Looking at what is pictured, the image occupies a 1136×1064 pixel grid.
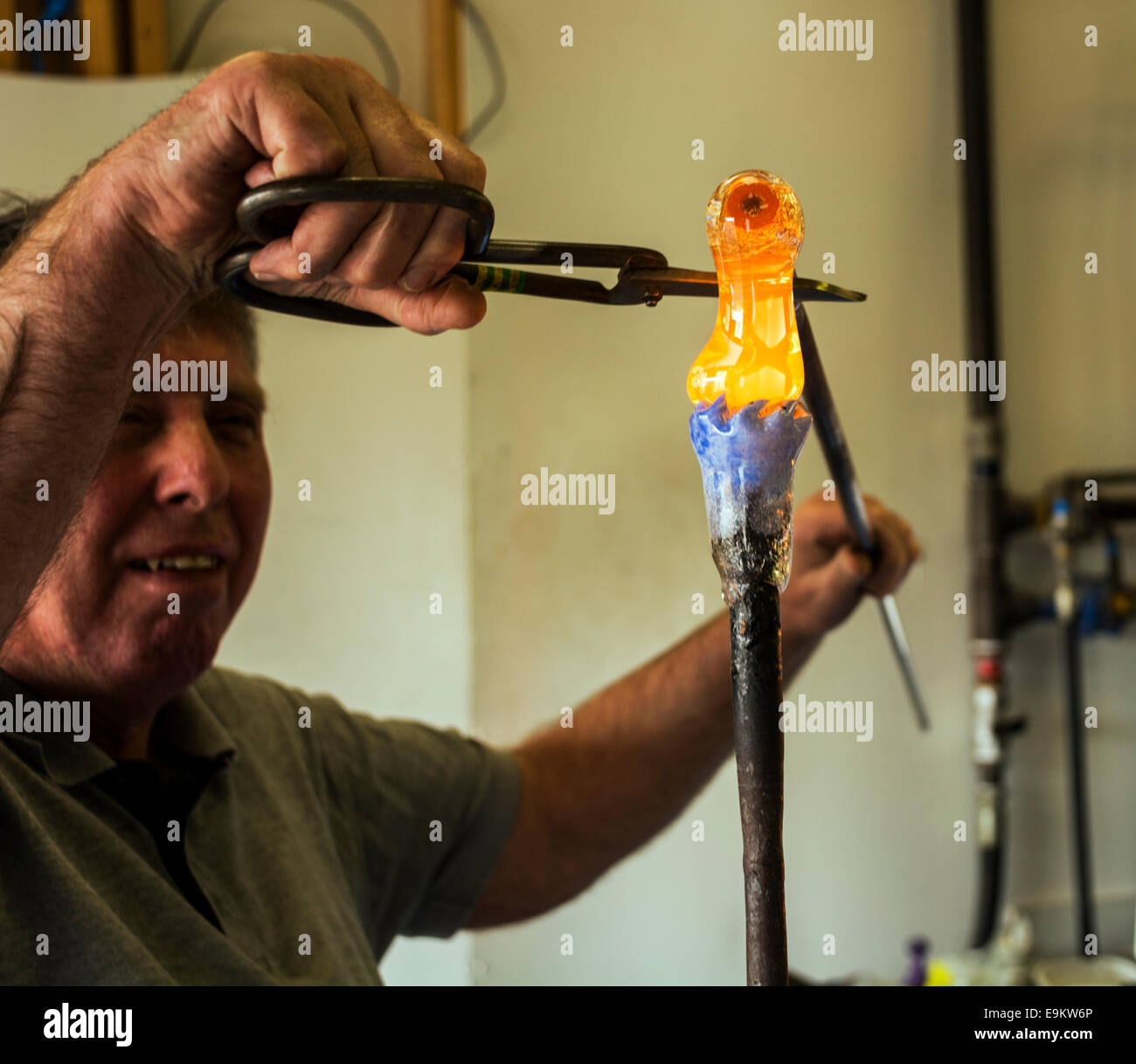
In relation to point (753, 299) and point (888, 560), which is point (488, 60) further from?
point (753, 299)

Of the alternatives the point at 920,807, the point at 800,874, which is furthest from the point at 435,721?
the point at 920,807

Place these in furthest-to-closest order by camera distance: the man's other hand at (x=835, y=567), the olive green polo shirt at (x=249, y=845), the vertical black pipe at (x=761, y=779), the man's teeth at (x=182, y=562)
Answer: the man's other hand at (x=835, y=567)
the man's teeth at (x=182, y=562)
the olive green polo shirt at (x=249, y=845)
the vertical black pipe at (x=761, y=779)

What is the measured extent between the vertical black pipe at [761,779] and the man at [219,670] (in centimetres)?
14

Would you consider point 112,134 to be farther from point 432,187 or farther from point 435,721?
point 432,187

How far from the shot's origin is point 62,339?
0.36 m
